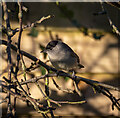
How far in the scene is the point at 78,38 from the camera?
231cm

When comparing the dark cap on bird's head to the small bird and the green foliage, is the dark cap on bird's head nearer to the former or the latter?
the small bird

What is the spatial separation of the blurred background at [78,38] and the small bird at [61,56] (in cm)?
8

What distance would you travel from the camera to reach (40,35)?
7.52 feet

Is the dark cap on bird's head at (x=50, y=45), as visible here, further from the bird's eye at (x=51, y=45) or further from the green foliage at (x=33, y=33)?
the green foliage at (x=33, y=33)

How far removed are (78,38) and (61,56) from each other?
29 cm

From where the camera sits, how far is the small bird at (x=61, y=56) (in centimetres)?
218

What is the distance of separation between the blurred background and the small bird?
78mm

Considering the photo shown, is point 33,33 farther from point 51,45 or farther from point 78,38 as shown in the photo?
point 78,38

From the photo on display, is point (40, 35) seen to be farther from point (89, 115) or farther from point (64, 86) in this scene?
point (89, 115)

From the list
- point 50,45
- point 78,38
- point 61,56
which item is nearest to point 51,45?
point 50,45

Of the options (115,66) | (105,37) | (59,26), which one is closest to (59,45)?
(59,26)

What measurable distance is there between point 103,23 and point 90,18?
0.54 feet

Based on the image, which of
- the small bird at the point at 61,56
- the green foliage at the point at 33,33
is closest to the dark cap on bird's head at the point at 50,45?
the small bird at the point at 61,56

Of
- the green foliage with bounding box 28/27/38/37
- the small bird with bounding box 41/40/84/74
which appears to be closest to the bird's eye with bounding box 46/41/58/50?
the small bird with bounding box 41/40/84/74
